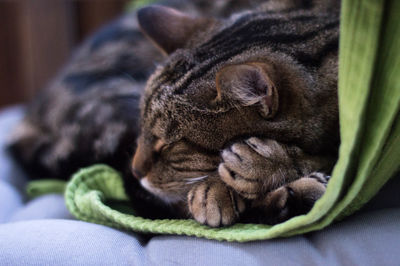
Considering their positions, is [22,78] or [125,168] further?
[22,78]

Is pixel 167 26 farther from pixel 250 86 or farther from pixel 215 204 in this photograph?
pixel 215 204

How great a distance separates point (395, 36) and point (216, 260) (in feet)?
1.56

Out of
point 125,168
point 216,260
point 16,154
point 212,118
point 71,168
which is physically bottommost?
point 16,154

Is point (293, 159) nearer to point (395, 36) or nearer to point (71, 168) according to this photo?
point (395, 36)

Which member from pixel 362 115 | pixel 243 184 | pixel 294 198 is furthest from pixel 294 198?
pixel 362 115

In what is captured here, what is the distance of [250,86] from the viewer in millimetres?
809

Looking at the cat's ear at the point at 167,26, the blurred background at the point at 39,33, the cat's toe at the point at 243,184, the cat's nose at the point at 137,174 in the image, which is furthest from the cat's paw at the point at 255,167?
the blurred background at the point at 39,33

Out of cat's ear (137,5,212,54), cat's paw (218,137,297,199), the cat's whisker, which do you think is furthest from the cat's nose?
cat's ear (137,5,212,54)

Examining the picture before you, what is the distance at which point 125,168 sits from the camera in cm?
116

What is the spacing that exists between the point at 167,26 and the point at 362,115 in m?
0.69

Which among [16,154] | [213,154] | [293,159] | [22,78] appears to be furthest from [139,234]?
[22,78]

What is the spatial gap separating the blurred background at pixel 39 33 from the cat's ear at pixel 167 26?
1.78 metres

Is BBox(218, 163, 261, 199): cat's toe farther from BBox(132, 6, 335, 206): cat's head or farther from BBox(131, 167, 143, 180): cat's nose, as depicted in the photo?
BBox(131, 167, 143, 180): cat's nose

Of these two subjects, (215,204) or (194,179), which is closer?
(215,204)
